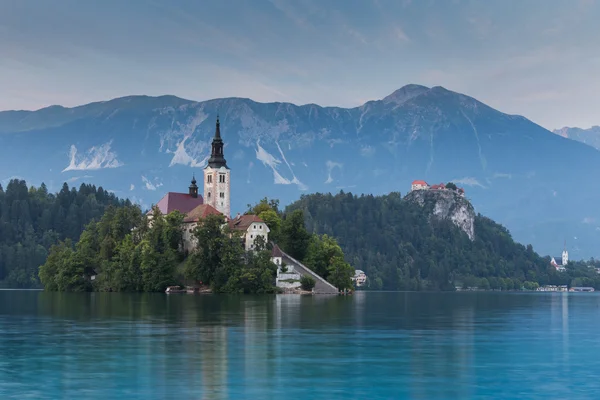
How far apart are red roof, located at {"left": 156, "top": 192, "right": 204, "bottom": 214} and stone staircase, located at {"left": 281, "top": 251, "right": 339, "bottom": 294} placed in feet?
101

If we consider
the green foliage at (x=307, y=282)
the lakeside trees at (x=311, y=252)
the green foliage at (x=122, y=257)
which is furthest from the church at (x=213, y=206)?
the green foliage at (x=307, y=282)

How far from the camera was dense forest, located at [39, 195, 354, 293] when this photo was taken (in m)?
151

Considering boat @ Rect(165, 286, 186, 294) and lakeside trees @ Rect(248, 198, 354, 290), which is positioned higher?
lakeside trees @ Rect(248, 198, 354, 290)

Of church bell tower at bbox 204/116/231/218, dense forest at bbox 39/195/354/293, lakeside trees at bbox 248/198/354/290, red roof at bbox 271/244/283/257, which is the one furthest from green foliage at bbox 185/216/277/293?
church bell tower at bbox 204/116/231/218

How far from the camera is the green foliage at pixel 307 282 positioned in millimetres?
155250

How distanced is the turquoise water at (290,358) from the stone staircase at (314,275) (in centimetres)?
7362

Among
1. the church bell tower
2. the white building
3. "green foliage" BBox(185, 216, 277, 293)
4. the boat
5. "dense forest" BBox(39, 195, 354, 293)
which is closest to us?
"green foliage" BBox(185, 216, 277, 293)

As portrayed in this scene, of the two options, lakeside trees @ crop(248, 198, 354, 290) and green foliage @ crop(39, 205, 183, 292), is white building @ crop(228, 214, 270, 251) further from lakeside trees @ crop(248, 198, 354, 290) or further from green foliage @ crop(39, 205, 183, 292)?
green foliage @ crop(39, 205, 183, 292)

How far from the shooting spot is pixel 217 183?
190375mm

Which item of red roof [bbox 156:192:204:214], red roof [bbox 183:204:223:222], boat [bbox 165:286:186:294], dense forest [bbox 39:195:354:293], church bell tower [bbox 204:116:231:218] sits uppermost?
church bell tower [bbox 204:116:231:218]

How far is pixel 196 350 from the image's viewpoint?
54.4 m

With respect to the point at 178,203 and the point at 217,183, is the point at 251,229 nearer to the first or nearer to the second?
the point at 178,203

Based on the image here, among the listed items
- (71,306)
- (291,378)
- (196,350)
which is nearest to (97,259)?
(71,306)

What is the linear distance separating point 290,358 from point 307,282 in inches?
4104
